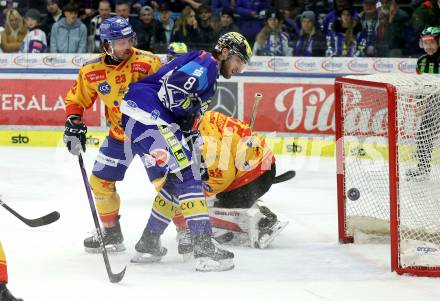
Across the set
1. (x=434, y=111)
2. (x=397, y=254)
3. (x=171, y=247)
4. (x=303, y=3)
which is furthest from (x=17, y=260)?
(x=303, y=3)

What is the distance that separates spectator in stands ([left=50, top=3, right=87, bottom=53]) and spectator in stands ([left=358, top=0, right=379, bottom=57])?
8.81 ft

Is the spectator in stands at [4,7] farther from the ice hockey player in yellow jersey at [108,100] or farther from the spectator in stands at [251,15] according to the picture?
the ice hockey player in yellow jersey at [108,100]

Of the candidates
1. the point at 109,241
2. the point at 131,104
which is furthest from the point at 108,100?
the point at 109,241

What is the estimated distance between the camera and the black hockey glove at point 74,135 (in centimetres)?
492

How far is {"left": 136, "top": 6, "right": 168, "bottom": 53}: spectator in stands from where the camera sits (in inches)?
371

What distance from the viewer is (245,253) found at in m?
5.08

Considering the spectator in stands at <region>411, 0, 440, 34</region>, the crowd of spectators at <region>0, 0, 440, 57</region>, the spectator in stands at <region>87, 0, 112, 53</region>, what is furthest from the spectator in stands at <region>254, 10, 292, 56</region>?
the spectator in stands at <region>87, 0, 112, 53</region>

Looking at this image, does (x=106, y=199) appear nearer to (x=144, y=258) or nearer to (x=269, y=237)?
(x=144, y=258)

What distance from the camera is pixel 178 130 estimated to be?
4.66 metres

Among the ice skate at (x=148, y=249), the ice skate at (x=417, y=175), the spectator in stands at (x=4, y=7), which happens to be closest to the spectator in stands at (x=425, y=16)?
the spectator in stands at (x=4, y=7)

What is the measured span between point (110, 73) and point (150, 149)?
1.94ft

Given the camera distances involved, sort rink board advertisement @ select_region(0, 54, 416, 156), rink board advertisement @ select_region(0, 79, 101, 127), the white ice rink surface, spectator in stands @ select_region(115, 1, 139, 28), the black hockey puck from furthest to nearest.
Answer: spectator in stands @ select_region(115, 1, 139, 28)
rink board advertisement @ select_region(0, 79, 101, 127)
rink board advertisement @ select_region(0, 54, 416, 156)
the black hockey puck
the white ice rink surface

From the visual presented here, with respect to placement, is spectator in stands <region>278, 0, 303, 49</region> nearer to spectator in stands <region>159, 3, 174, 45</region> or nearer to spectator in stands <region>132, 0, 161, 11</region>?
spectator in stands <region>159, 3, 174, 45</region>

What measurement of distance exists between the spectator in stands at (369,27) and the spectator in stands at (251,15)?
3.21 feet
